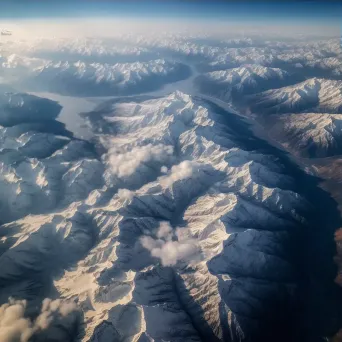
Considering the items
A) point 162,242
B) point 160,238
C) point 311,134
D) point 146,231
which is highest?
point 311,134

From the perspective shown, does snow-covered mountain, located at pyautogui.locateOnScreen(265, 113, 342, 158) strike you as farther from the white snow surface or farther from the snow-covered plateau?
the white snow surface

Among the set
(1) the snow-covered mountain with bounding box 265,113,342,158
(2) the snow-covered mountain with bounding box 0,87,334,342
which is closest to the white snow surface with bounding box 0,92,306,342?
(2) the snow-covered mountain with bounding box 0,87,334,342

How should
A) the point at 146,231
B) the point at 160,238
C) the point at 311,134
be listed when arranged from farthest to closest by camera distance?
1. the point at 311,134
2. the point at 146,231
3. the point at 160,238

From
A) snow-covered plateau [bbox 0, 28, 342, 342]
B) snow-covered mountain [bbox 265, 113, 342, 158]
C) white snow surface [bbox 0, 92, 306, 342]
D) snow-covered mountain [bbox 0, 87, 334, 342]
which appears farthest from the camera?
snow-covered mountain [bbox 265, 113, 342, 158]

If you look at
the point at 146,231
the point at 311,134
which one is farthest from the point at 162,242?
the point at 311,134

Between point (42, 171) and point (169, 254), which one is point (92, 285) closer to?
point (169, 254)

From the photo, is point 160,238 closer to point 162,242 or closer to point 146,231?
point 162,242

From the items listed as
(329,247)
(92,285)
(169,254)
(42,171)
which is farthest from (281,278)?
(42,171)

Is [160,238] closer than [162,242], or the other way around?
[162,242]

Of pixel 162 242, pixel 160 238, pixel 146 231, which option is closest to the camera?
pixel 162 242
